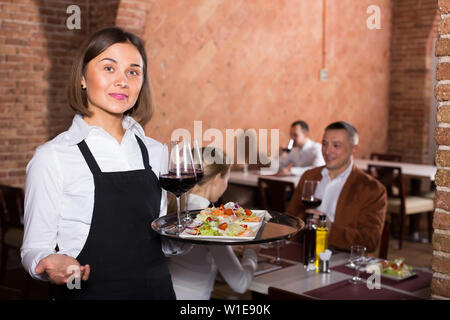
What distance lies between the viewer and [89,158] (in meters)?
1.65

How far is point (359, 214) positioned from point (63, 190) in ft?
7.25

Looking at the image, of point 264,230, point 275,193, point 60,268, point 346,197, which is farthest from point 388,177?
point 60,268

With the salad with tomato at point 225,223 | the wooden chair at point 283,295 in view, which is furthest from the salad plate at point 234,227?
the wooden chair at point 283,295

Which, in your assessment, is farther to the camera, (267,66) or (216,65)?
(267,66)

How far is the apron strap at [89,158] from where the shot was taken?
164 centimetres

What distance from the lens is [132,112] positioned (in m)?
1.90

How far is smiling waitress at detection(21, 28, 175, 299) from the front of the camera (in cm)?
156

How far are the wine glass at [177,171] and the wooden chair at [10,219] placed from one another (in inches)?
129

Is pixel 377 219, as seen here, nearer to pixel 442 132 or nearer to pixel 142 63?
pixel 442 132

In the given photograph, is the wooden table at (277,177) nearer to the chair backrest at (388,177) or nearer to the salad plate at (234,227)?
the chair backrest at (388,177)

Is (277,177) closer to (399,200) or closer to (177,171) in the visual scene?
(399,200)

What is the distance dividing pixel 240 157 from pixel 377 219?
3.58m

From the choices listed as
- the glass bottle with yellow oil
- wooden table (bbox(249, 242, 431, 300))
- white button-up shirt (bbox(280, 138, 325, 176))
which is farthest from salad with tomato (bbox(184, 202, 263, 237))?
white button-up shirt (bbox(280, 138, 325, 176))

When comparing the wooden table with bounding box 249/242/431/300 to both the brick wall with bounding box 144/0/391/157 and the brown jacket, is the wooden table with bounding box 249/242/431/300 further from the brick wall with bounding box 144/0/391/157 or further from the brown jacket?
the brick wall with bounding box 144/0/391/157
